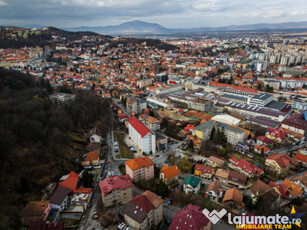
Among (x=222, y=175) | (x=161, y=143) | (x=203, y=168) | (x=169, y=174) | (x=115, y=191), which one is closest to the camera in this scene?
(x=115, y=191)

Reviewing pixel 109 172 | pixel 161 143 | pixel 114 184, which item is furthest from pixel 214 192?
pixel 109 172

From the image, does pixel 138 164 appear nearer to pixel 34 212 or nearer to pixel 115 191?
pixel 115 191

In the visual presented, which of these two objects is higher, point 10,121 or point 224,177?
point 10,121

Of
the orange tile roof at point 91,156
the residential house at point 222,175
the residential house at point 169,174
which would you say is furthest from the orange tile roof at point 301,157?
the orange tile roof at point 91,156

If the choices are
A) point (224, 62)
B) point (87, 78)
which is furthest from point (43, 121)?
point (224, 62)

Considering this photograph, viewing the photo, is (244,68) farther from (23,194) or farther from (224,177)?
(23,194)

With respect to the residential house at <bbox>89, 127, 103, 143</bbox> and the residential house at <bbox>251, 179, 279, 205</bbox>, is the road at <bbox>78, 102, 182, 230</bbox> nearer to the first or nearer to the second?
the residential house at <bbox>89, 127, 103, 143</bbox>

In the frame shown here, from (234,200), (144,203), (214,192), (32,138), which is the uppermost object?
(32,138)
